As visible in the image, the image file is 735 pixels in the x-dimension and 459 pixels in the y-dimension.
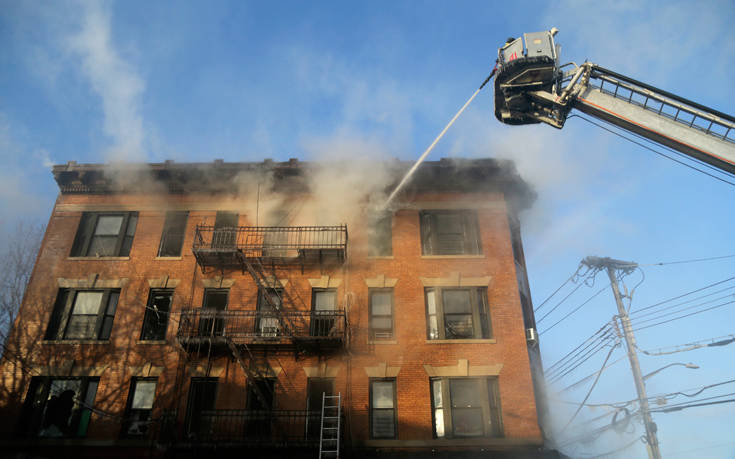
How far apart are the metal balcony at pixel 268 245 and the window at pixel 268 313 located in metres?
0.98

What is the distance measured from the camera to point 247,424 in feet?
43.1

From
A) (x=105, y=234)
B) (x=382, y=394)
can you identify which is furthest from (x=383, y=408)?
(x=105, y=234)

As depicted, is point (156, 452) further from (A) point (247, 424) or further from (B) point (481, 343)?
(B) point (481, 343)

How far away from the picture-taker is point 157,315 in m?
14.7

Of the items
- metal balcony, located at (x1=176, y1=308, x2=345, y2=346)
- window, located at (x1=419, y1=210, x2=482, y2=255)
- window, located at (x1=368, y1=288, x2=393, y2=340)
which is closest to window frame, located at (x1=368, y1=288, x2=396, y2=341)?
window, located at (x1=368, y1=288, x2=393, y2=340)

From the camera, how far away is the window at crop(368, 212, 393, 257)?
15523 millimetres

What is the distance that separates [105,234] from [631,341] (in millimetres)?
17411

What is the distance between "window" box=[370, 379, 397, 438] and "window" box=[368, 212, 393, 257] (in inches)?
152

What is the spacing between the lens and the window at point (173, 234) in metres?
15.6

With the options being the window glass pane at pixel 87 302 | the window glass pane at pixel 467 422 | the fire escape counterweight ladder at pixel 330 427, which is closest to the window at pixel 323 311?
the fire escape counterweight ladder at pixel 330 427

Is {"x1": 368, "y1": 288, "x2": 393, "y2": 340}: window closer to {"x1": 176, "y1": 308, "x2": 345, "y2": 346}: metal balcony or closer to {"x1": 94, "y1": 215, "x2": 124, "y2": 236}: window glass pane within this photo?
{"x1": 176, "y1": 308, "x2": 345, "y2": 346}: metal balcony

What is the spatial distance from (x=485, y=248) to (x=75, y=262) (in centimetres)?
1255

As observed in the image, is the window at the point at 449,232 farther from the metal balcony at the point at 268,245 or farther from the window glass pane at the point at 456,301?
the metal balcony at the point at 268,245

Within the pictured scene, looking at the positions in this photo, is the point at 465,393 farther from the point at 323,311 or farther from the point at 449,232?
the point at 449,232
